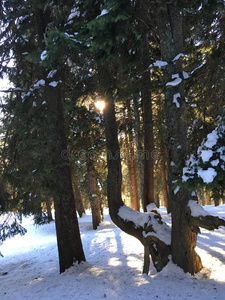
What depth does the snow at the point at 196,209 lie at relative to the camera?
4895mm

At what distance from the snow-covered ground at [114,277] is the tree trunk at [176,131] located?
1.70 feet

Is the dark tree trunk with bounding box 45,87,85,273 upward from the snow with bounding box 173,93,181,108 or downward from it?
downward

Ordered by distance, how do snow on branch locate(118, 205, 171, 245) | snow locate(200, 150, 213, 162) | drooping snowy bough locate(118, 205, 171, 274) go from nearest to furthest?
snow locate(200, 150, 213, 162) < drooping snowy bough locate(118, 205, 171, 274) < snow on branch locate(118, 205, 171, 245)

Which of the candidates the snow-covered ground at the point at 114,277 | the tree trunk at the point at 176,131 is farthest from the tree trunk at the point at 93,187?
the tree trunk at the point at 176,131

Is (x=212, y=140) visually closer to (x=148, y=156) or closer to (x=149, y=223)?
(x=149, y=223)

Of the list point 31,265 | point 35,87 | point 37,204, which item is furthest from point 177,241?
point 31,265

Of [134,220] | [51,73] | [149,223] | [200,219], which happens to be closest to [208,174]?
[200,219]

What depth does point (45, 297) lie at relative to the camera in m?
5.07

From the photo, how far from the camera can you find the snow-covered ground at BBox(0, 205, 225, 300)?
4.66 meters

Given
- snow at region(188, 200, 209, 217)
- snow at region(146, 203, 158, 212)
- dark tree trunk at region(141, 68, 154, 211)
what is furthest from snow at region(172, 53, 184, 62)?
snow at region(146, 203, 158, 212)

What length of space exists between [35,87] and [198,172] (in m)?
5.30

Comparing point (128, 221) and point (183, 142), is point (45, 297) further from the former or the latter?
point (183, 142)

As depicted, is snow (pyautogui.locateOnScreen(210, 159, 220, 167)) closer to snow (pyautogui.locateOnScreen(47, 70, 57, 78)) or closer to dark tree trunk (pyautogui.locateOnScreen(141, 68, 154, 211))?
dark tree trunk (pyautogui.locateOnScreen(141, 68, 154, 211))

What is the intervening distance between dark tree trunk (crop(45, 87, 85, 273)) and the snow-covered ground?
0.45 metres
